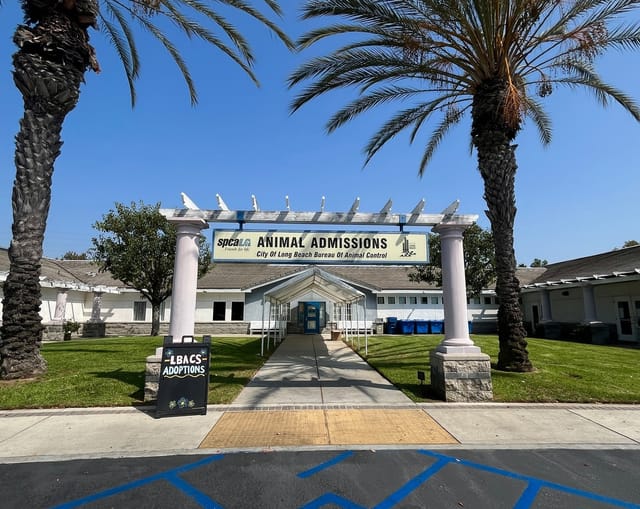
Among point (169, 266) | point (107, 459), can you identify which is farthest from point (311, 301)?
Result: point (107, 459)

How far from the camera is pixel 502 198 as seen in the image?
30.0ft

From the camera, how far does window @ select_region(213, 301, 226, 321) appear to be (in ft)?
80.7

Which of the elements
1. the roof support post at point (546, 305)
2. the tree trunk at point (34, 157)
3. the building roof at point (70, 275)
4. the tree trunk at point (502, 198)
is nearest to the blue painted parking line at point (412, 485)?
the tree trunk at point (502, 198)

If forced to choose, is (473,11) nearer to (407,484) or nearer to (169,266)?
(407,484)

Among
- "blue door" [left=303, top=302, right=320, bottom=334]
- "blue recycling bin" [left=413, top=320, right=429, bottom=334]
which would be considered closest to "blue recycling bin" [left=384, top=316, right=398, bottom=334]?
"blue recycling bin" [left=413, top=320, right=429, bottom=334]

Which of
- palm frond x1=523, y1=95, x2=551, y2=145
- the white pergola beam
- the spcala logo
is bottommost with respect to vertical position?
the spcala logo

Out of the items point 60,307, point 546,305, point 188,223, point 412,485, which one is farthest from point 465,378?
point 60,307

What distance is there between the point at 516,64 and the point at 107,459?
1146 cm

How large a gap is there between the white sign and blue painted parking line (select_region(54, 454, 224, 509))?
4.08 m

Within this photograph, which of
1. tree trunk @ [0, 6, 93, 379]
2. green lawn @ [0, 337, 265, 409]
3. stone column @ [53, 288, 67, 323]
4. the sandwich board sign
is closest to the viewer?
the sandwich board sign

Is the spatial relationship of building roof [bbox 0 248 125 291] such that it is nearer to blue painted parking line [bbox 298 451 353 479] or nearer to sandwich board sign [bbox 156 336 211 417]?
sandwich board sign [bbox 156 336 211 417]

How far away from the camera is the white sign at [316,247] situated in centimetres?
745

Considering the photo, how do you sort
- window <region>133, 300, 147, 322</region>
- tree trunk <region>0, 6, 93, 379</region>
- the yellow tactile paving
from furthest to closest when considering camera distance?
1. window <region>133, 300, 147, 322</region>
2. tree trunk <region>0, 6, 93, 379</region>
3. the yellow tactile paving

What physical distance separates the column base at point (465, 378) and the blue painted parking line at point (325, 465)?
3.06m
